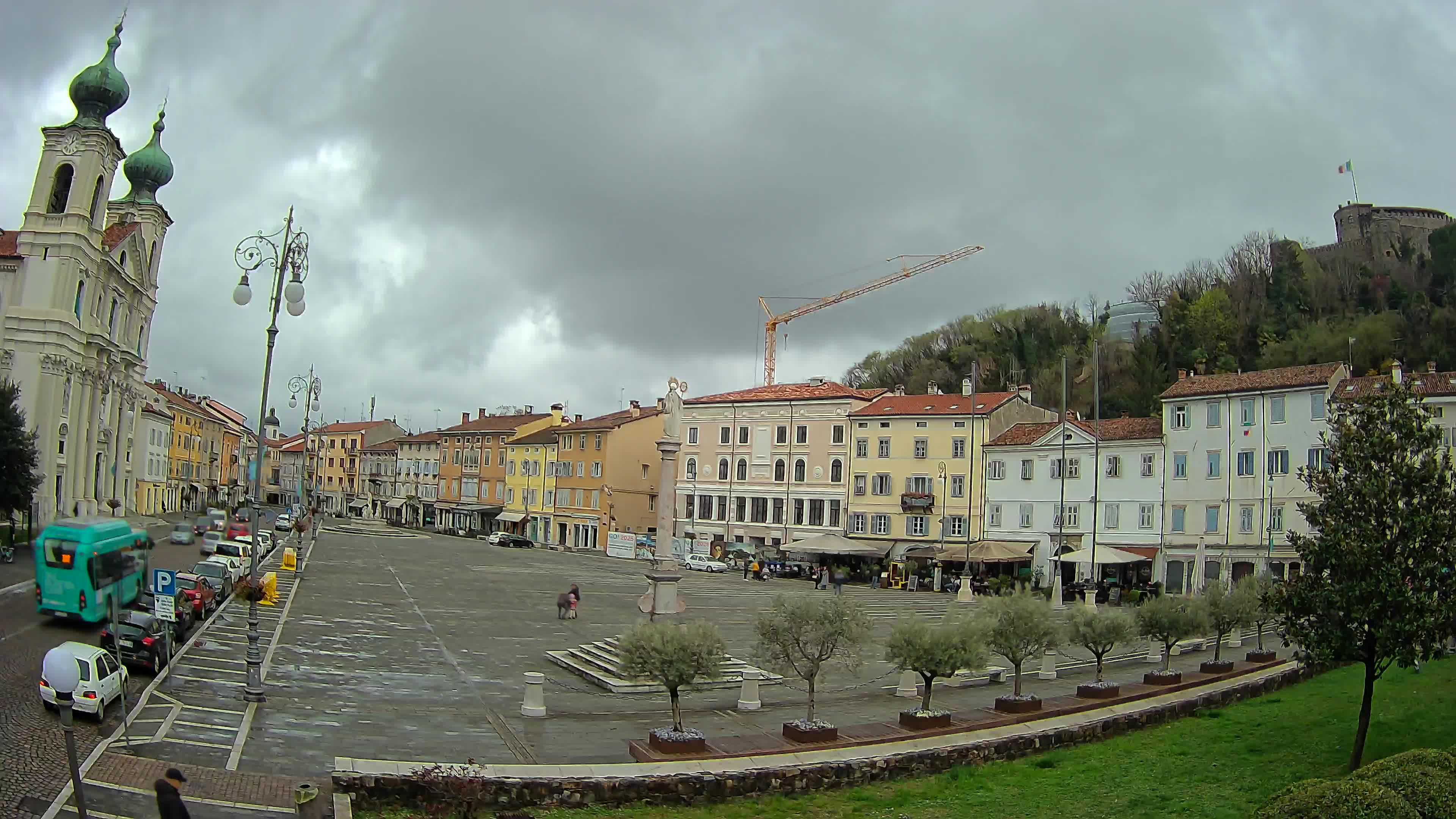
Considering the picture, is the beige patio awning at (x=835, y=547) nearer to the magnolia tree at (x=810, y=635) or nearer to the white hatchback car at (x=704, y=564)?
the white hatchback car at (x=704, y=564)

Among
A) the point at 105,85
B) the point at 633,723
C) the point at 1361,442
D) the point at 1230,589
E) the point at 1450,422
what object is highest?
the point at 105,85

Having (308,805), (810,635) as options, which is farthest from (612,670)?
(308,805)

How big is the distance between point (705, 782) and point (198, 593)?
22105 millimetres

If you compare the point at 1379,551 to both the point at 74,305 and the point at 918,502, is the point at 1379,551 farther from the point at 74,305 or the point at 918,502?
the point at 74,305

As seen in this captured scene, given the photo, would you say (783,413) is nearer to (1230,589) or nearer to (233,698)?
(1230,589)

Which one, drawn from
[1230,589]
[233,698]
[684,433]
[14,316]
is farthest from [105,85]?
[1230,589]

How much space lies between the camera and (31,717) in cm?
1697

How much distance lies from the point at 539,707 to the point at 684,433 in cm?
5837

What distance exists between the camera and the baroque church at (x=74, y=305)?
58.4 m

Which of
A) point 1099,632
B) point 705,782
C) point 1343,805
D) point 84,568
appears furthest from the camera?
point 84,568

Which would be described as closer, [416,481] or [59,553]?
[59,553]

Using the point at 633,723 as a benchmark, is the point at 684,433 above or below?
above

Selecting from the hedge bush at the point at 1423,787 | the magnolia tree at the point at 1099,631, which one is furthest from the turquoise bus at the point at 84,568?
the hedge bush at the point at 1423,787

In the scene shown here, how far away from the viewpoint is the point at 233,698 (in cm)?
1958
